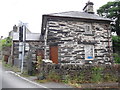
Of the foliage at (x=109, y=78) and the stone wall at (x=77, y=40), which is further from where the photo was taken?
the stone wall at (x=77, y=40)

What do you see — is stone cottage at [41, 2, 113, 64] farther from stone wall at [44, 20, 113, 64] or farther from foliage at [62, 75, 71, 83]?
foliage at [62, 75, 71, 83]

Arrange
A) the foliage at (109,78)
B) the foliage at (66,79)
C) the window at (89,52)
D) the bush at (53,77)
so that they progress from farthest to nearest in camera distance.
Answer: the window at (89,52), the foliage at (109,78), the bush at (53,77), the foliage at (66,79)

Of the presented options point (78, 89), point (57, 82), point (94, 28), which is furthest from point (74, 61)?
point (78, 89)

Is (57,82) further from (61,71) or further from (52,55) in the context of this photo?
(52,55)

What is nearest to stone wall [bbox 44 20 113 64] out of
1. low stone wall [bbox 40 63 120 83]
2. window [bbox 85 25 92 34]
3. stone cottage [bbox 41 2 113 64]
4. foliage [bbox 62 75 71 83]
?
stone cottage [bbox 41 2 113 64]

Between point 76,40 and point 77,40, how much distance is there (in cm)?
11

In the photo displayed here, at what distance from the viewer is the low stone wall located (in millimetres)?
10266

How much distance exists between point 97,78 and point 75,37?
6.01 metres

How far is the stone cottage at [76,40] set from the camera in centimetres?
1510

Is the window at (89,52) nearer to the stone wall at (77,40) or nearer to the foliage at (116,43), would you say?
the stone wall at (77,40)

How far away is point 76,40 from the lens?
15.5 meters

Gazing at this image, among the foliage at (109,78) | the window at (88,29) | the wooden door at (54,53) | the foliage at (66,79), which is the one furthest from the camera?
the window at (88,29)

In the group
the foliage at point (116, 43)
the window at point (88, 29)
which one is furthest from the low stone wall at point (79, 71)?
the foliage at point (116, 43)

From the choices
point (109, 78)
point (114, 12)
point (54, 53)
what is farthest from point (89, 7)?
point (109, 78)
